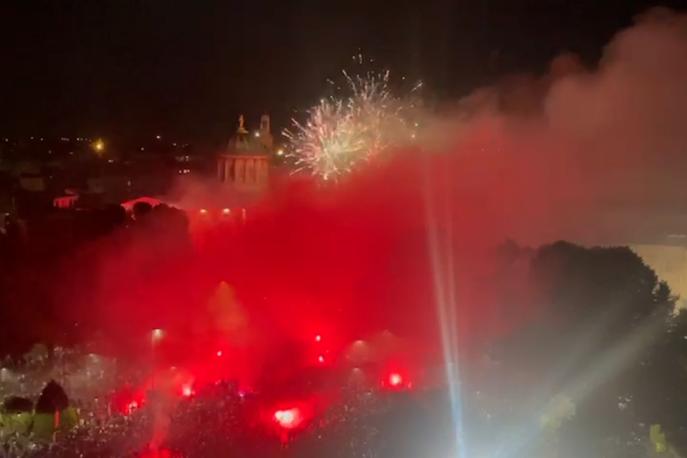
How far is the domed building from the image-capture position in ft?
64.8

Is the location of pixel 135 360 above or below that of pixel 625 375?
above

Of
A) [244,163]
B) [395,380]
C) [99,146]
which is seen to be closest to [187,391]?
[395,380]

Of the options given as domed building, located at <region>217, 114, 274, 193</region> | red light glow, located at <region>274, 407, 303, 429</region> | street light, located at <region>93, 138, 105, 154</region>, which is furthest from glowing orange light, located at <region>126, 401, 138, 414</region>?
street light, located at <region>93, 138, 105, 154</region>

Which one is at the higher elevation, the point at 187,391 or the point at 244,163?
the point at 244,163

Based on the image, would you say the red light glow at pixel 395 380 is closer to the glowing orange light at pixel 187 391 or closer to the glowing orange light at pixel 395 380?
the glowing orange light at pixel 395 380

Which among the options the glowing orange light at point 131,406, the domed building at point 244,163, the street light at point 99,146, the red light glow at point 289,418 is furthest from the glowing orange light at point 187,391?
the street light at point 99,146

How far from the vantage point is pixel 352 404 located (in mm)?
7746

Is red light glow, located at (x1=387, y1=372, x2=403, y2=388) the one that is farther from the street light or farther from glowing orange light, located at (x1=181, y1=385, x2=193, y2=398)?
the street light

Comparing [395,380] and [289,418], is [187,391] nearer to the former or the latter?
[289,418]

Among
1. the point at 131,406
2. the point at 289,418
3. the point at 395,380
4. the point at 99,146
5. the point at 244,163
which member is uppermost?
the point at 99,146

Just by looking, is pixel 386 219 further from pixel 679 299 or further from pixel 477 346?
pixel 679 299

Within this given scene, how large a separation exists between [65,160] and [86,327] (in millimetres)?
13304

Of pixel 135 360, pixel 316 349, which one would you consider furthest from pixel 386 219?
pixel 135 360

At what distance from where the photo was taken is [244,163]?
65.8 feet
